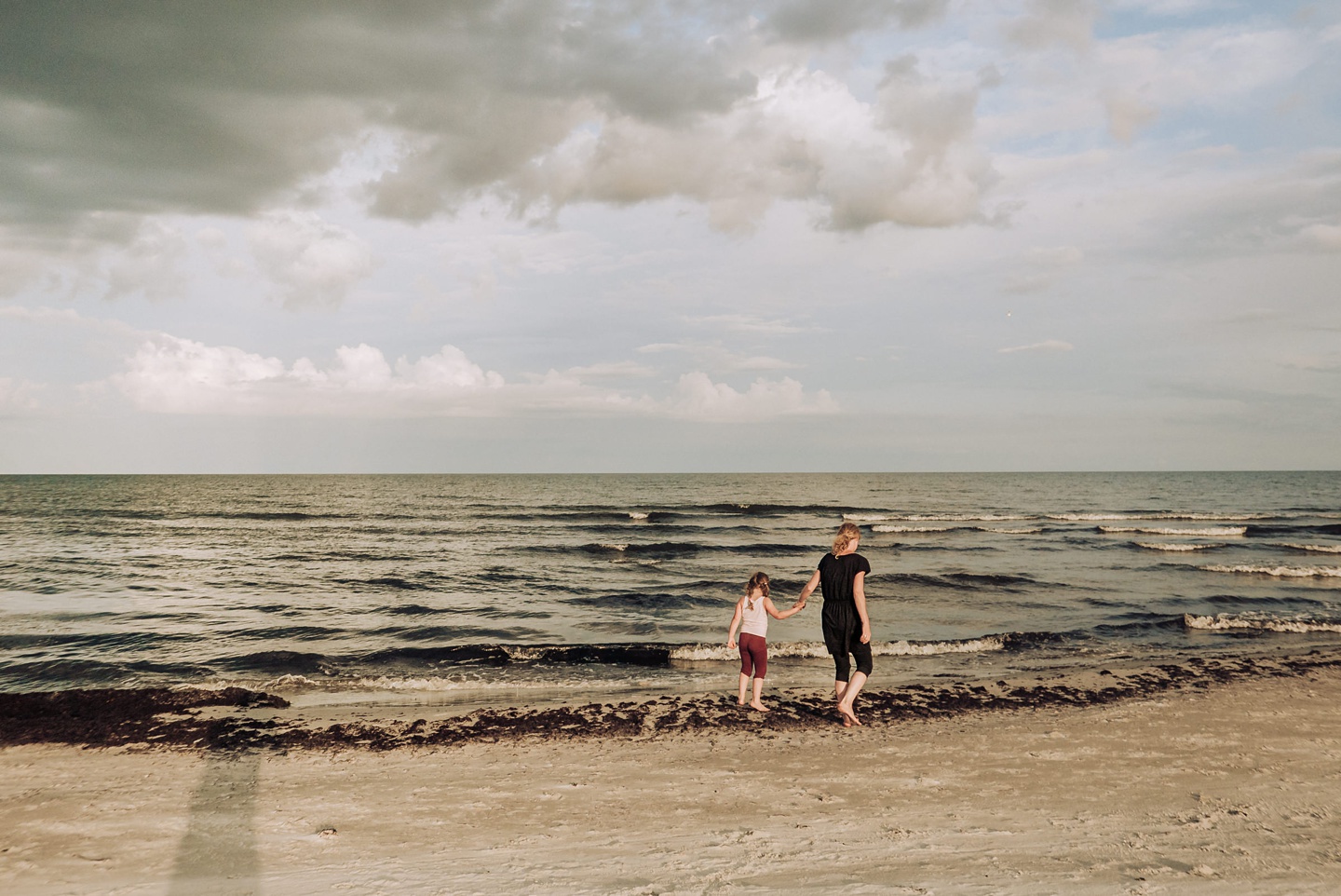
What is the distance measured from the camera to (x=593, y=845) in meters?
5.62

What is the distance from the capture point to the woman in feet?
27.1

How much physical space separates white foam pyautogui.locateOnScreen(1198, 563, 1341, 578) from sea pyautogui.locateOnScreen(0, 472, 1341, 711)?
0.25 feet

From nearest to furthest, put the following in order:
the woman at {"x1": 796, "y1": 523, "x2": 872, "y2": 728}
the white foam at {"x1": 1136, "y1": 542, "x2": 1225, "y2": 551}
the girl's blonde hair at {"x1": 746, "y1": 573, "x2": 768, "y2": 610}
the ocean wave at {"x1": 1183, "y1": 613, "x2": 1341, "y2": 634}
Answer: the woman at {"x1": 796, "y1": 523, "x2": 872, "y2": 728}, the girl's blonde hair at {"x1": 746, "y1": 573, "x2": 768, "y2": 610}, the ocean wave at {"x1": 1183, "y1": 613, "x2": 1341, "y2": 634}, the white foam at {"x1": 1136, "y1": 542, "x2": 1225, "y2": 551}

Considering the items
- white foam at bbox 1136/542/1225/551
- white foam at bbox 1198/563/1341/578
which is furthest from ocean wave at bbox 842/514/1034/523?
white foam at bbox 1198/563/1341/578

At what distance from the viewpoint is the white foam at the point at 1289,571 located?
2312 centimetres

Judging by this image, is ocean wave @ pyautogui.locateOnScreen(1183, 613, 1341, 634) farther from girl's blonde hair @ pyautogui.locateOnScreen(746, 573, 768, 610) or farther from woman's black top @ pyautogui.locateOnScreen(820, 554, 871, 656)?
girl's blonde hair @ pyautogui.locateOnScreen(746, 573, 768, 610)

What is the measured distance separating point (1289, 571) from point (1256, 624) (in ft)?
32.4

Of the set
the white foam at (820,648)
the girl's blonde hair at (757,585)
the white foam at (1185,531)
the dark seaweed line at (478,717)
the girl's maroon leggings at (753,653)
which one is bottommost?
the white foam at (1185,531)

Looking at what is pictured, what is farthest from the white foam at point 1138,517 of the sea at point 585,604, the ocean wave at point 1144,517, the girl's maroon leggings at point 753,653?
the girl's maroon leggings at point 753,653

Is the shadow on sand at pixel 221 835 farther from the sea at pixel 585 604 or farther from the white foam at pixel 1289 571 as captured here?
the white foam at pixel 1289 571

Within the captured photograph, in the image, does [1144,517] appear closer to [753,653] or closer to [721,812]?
[753,653]

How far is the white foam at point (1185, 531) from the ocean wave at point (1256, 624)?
23.7 meters

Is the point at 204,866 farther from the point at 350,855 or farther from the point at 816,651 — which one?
the point at 816,651

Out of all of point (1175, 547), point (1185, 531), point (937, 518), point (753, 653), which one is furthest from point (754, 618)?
point (937, 518)
